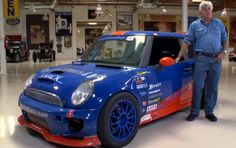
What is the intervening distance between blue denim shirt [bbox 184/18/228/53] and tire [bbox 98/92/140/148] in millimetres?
1180

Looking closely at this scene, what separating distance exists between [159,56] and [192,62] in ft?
2.14

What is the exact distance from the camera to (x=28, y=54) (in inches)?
711

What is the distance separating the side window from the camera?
3.40 m

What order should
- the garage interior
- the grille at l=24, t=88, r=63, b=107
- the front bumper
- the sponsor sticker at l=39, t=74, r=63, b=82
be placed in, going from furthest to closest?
the garage interior < the sponsor sticker at l=39, t=74, r=63, b=82 < the grille at l=24, t=88, r=63, b=107 < the front bumper

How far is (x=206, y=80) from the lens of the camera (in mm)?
3758

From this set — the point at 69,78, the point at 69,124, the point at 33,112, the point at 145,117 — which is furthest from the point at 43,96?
the point at 145,117

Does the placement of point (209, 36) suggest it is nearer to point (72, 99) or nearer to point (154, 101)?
point (154, 101)

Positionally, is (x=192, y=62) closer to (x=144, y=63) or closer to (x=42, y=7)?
(x=144, y=63)

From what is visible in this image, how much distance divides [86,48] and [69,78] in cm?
1514

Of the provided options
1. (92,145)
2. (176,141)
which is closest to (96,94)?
(92,145)

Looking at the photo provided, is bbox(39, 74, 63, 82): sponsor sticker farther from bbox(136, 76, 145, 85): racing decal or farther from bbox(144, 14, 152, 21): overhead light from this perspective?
bbox(144, 14, 152, 21): overhead light

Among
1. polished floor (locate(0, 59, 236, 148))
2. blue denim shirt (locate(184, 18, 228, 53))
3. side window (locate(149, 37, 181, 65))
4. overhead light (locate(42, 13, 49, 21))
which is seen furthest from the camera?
overhead light (locate(42, 13, 49, 21))

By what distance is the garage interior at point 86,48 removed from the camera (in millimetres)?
3121

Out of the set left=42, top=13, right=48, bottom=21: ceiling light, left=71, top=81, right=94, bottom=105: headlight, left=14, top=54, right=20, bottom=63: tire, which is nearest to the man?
left=71, top=81, right=94, bottom=105: headlight
